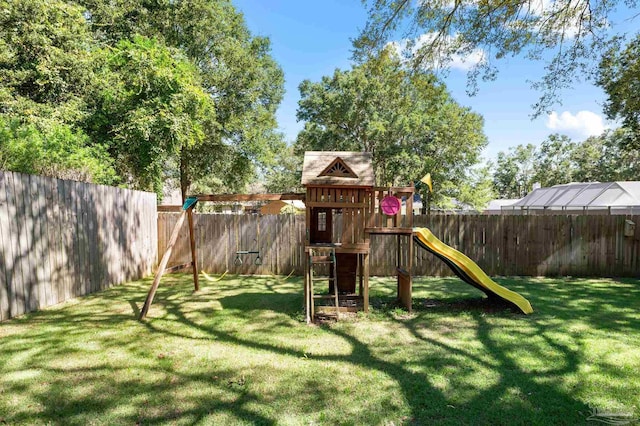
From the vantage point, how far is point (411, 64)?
9977mm

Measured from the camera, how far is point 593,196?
1684cm

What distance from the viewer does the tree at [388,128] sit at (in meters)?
20.7

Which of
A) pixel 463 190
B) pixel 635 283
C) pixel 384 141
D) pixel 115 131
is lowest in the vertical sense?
pixel 635 283

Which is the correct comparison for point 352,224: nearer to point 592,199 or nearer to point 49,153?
point 49,153

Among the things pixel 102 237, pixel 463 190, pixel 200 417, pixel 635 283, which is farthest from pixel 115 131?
pixel 463 190

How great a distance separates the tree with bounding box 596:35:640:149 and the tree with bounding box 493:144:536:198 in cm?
4831

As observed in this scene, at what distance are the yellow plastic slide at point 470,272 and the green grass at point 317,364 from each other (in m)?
0.26

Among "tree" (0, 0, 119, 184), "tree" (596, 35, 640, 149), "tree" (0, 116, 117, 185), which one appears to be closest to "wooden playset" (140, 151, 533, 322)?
"tree" (0, 116, 117, 185)

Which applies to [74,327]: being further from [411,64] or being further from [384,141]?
[384,141]


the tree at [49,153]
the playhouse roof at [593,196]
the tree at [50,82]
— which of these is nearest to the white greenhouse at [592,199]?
the playhouse roof at [593,196]

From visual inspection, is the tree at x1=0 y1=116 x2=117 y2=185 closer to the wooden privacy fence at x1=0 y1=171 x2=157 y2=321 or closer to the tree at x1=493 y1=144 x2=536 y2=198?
the wooden privacy fence at x1=0 y1=171 x2=157 y2=321

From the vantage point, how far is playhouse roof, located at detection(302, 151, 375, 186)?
5723 mm

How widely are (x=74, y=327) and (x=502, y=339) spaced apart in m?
5.83

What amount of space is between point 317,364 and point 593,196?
61.0 feet
